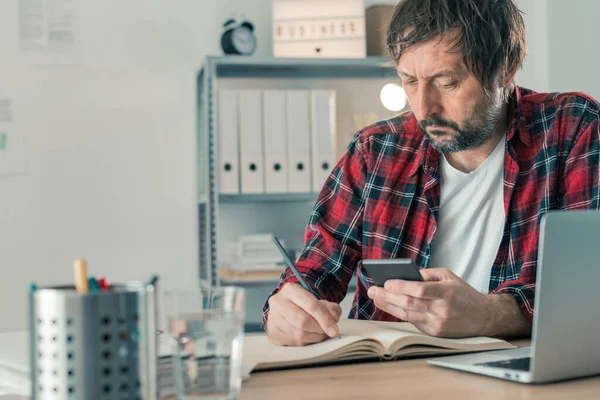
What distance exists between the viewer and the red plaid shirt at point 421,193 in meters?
1.57

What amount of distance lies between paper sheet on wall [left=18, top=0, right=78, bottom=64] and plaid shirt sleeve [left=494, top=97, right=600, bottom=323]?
194 cm

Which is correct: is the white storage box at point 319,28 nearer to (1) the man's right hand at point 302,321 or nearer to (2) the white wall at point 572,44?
(2) the white wall at point 572,44

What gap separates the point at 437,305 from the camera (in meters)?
1.18

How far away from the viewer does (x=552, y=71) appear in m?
3.24

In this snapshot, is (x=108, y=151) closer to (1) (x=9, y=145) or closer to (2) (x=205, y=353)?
(1) (x=9, y=145)

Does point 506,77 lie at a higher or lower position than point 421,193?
higher

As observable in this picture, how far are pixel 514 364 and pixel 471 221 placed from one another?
2.38 feet

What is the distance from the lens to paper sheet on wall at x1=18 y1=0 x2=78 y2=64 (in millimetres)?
2895

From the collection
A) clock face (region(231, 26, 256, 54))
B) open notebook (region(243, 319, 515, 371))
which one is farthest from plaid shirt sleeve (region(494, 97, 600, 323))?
clock face (region(231, 26, 256, 54))

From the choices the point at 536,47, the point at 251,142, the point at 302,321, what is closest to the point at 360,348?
the point at 302,321

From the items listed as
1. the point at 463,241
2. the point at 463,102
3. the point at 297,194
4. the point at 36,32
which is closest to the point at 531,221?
the point at 463,241

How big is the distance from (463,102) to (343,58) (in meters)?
1.29

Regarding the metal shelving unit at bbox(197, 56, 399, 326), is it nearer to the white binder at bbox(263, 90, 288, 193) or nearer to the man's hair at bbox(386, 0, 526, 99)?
the white binder at bbox(263, 90, 288, 193)

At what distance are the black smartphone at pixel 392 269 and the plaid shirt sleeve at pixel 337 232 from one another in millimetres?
343
